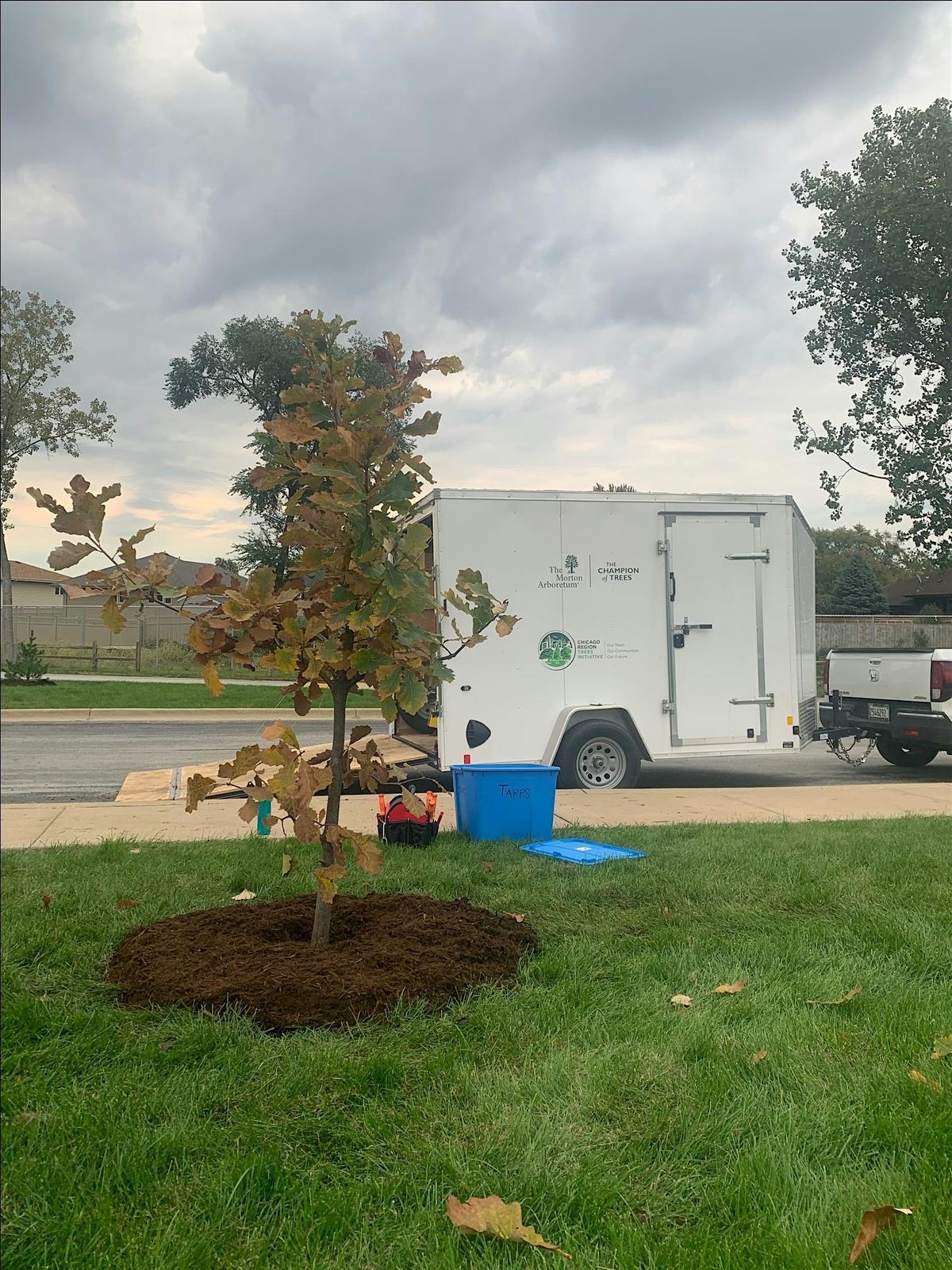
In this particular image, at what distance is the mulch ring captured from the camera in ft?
11.6

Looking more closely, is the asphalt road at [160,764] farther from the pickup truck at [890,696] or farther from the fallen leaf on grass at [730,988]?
the fallen leaf on grass at [730,988]

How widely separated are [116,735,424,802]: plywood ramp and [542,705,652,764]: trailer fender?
1.33 m

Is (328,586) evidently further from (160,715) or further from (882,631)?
(882,631)

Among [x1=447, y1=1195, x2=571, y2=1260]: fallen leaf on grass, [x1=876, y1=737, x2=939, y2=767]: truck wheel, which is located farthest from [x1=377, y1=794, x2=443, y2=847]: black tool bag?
[x1=876, y1=737, x2=939, y2=767]: truck wheel

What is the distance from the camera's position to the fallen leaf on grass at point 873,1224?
7.09 feet

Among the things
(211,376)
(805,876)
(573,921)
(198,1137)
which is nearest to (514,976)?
(573,921)

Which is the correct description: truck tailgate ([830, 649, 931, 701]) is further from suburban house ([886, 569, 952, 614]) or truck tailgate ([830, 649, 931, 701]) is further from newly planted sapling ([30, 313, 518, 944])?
suburban house ([886, 569, 952, 614])

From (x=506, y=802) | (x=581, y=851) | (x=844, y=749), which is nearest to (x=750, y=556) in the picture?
(x=844, y=749)

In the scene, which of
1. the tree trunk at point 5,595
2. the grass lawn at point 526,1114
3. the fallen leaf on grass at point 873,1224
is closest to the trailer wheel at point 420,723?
the grass lawn at point 526,1114

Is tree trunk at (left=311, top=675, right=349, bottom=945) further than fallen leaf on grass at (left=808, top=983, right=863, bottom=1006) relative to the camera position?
Yes

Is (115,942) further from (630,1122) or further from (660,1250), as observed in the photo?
(660,1250)

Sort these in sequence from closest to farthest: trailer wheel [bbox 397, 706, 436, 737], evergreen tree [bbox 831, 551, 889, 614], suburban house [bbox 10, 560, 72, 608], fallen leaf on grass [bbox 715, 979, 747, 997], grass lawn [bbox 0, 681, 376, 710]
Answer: fallen leaf on grass [bbox 715, 979, 747, 997], trailer wheel [bbox 397, 706, 436, 737], grass lawn [bbox 0, 681, 376, 710], evergreen tree [bbox 831, 551, 889, 614], suburban house [bbox 10, 560, 72, 608]

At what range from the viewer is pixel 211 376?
25828mm

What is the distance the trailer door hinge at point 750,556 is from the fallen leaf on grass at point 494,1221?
861cm
